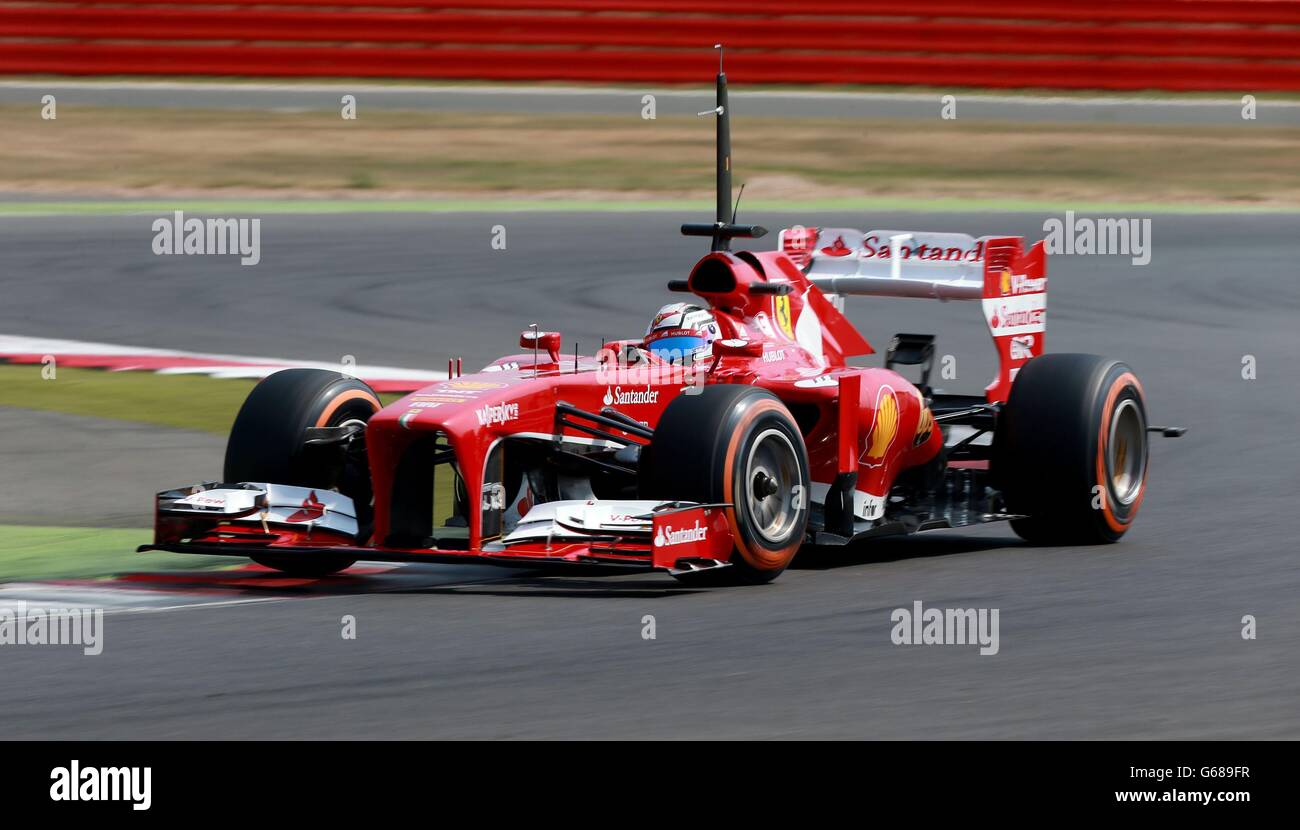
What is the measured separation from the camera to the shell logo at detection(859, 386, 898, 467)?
980cm

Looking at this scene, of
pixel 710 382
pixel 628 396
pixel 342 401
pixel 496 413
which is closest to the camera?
pixel 496 413

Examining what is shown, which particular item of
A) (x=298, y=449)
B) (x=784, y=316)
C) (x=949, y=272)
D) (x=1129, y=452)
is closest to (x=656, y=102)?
(x=949, y=272)

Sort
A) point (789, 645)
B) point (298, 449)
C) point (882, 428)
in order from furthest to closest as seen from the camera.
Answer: point (882, 428), point (298, 449), point (789, 645)

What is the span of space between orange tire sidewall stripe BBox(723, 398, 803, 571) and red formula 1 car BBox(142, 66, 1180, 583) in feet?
0.03

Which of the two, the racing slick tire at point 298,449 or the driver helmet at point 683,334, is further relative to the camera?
the driver helmet at point 683,334

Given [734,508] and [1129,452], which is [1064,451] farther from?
[734,508]

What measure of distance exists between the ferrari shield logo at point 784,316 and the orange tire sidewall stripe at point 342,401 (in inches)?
75.4

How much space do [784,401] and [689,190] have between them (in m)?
17.7

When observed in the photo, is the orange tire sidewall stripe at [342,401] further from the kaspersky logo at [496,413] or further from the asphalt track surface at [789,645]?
the kaspersky logo at [496,413]

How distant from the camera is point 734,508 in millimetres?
8719

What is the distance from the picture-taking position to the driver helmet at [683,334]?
9875 millimetres

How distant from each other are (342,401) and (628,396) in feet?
4.17

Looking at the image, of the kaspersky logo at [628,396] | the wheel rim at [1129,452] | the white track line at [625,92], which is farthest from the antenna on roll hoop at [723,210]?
the white track line at [625,92]

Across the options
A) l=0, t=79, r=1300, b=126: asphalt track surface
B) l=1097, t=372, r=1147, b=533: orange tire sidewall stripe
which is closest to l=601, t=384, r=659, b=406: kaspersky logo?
l=1097, t=372, r=1147, b=533: orange tire sidewall stripe
